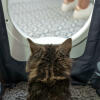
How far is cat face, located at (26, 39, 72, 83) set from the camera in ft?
2.91

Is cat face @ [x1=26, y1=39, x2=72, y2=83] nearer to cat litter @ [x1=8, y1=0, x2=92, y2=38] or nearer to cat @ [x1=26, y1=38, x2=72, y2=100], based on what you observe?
cat @ [x1=26, y1=38, x2=72, y2=100]

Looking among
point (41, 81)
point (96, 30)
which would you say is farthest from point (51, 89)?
point (96, 30)

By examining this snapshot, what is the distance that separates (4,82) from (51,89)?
30.9 inches

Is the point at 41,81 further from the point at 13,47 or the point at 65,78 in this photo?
the point at 13,47

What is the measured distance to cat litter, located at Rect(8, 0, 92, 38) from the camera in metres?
1.55

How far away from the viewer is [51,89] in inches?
35.9

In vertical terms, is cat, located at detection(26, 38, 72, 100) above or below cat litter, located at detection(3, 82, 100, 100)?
above

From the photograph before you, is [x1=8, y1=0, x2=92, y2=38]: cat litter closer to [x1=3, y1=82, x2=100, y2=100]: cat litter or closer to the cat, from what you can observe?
[x1=3, y1=82, x2=100, y2=100]: cat litter

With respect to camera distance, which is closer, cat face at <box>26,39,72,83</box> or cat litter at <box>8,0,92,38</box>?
cat face at <box>26,39,72,83</box>

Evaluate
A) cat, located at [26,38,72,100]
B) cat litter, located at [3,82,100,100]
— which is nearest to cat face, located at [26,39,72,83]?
cat, located at [26,38,72,100]

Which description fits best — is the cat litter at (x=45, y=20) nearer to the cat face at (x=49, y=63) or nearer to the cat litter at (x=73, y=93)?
the cat litter at (x=73, y=93)

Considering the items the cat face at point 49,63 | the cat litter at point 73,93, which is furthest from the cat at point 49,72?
the cat litter at point 73,93

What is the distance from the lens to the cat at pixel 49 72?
0.89m

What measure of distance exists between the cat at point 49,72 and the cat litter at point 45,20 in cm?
63
